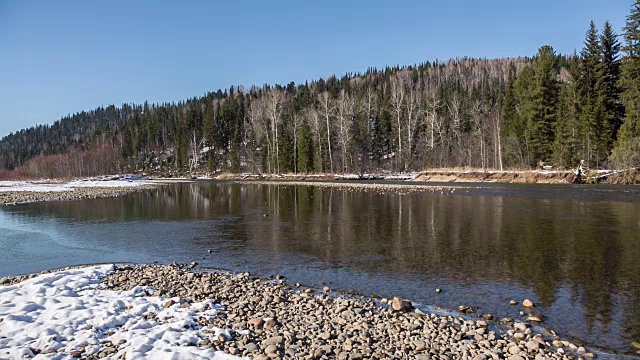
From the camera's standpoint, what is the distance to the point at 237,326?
6879 millimetres

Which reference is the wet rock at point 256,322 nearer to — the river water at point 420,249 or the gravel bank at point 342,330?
the gravel bank at point 342,330

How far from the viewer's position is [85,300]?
26.9 ft

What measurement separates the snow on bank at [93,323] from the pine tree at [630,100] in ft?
134

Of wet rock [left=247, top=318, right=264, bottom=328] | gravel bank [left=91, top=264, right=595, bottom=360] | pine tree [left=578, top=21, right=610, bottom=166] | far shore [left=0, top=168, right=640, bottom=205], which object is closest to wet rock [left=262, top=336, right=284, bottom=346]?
gravel bank [left=91, top=264, right=595, bottom=360]

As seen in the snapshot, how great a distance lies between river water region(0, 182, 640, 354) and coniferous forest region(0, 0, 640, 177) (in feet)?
78.6

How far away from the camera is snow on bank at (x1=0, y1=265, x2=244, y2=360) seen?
5.97m

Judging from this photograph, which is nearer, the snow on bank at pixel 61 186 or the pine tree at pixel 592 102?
the pine tree at pixel 592 102

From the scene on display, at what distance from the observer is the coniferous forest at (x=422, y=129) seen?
Result: 44281mm

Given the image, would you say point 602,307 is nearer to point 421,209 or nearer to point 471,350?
point 471,350

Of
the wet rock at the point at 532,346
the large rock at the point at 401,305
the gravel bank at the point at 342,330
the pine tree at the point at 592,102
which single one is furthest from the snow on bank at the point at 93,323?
the pine tree at the point at 592,102

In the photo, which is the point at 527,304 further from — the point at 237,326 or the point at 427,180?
the point at 427,180

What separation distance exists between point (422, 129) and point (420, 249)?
78444mm

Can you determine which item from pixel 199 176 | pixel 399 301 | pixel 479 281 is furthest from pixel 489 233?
pixel 199 176

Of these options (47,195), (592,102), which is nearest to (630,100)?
(592,102)
